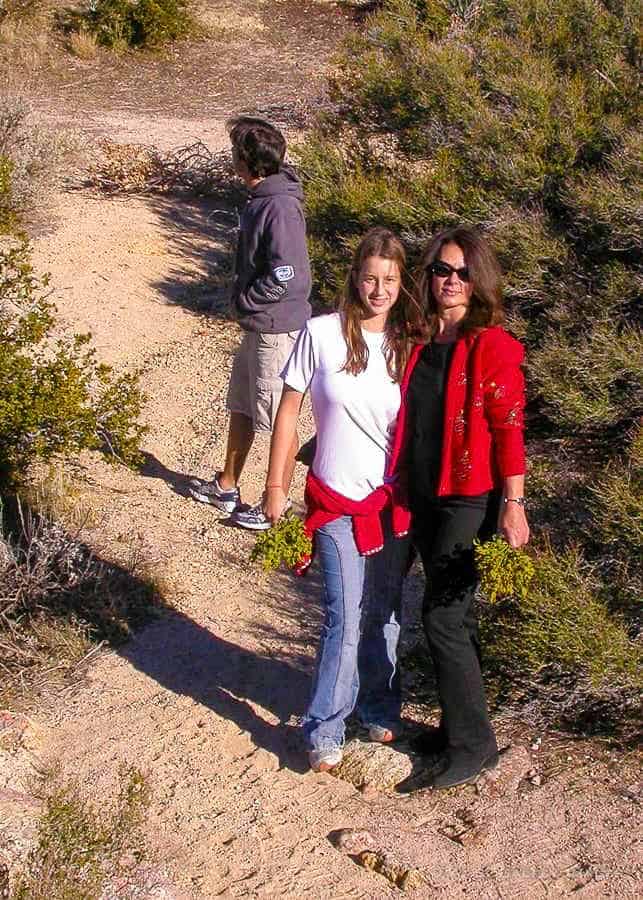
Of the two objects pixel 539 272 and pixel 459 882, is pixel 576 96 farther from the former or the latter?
pixel 459 882

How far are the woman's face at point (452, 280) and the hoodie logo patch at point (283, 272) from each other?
1.93 meters

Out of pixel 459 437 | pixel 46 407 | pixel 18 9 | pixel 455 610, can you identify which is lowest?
pixel 455 610

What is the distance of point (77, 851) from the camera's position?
2982 millimetres

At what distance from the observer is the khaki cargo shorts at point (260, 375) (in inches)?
210

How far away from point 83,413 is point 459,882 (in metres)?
2.65

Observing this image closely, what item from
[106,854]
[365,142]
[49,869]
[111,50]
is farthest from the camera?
[111,50]

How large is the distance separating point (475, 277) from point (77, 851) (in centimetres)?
181

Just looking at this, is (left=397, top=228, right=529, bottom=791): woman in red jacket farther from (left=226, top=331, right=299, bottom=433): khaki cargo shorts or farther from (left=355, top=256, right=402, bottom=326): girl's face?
(left=226, top=331, right=299, bottom=433): khaki cargo shorts

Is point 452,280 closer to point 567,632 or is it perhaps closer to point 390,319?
point 390,319

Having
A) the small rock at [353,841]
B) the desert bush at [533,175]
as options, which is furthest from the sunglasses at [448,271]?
the small rock at [353,841]

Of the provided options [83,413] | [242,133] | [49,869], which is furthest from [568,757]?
[242,133]

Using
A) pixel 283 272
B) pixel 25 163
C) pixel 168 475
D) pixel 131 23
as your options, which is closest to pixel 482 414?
pixel 283 272

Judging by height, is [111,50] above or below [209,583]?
above

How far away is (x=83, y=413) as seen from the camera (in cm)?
511
